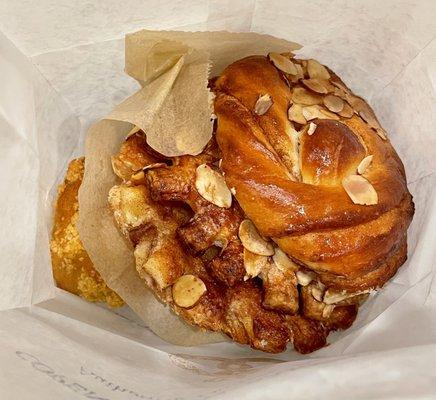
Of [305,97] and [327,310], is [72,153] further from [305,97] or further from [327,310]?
[327,310]

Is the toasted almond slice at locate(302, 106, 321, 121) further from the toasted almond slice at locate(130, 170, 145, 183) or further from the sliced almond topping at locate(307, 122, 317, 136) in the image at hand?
the toasted almond slice at locate(130, 170, 145, 183)

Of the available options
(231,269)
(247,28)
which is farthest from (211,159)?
(247,28)

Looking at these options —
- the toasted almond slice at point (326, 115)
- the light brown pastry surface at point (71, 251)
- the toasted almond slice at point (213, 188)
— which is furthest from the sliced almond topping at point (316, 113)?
the light brown pastry surface at point (71, 251)

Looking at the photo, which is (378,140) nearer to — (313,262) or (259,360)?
(313,262)

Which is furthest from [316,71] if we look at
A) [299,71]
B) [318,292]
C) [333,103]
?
[318,292]

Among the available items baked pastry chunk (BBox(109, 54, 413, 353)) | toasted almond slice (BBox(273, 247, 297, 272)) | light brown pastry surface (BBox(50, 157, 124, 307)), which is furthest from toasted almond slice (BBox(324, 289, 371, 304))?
light brown pastry surface (BBox(50, 157, 124, 307))

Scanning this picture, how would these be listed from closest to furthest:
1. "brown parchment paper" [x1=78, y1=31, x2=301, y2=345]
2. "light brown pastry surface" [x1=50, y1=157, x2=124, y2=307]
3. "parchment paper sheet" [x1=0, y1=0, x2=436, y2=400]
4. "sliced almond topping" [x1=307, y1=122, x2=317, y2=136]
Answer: "parchment paper sheet" [x1=0, y1=0, x2=436, y2=400]
"sliced almond topping" [x1=307, y1=122, x2=317, y2=136]
"brown parchment paper" [x1=78, y1=31, x2=301, y2=345]
"light brown pastry surface" [x1=50, y1=157, x2=124, y2=307]
